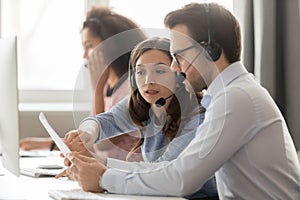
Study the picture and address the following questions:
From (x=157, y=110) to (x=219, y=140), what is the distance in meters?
0.21

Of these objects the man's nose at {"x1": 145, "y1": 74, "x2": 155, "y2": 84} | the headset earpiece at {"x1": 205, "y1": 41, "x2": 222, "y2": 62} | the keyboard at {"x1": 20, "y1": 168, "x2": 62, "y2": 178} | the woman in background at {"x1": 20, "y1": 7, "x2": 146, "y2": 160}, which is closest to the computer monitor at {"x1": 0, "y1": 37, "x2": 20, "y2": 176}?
the keyboard at {"x1": 20, "y1": 168, "x2": 62, "y2": 178}

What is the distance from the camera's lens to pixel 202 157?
152 centimetres

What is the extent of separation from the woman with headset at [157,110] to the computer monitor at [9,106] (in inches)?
6.4

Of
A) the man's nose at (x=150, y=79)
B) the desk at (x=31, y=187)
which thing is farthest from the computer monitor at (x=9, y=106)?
the man's nose at (x=150, y=79)

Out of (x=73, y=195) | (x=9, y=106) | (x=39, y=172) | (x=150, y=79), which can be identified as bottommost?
(x=39, y=172)

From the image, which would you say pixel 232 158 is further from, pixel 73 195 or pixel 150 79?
pixel 73 195

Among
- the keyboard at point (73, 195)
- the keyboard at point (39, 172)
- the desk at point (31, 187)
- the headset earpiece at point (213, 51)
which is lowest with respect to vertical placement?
the keyboard at point (39, 172)

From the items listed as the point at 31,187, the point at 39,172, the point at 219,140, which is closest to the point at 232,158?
the point at 219,140

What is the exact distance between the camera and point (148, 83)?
1.58 meters

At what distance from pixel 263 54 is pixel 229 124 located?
1.36 meters

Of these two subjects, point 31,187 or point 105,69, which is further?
point 105,69

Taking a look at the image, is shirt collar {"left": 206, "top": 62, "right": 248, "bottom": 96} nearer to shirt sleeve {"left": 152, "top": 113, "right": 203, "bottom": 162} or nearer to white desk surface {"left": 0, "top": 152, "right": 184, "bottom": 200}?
shirt sleeve {"left": 152, "top": 113, "right": 203, "bottom": 162}

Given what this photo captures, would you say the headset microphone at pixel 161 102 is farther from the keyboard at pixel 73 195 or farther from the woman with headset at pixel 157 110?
the keyboard at pixel 73 195

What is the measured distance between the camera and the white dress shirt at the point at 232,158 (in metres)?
1.53
